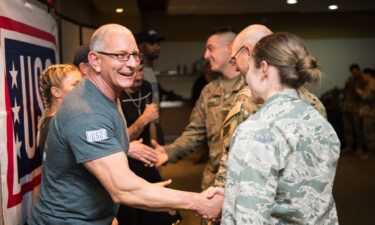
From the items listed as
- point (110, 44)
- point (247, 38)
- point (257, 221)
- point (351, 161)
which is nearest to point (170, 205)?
point (257, 221)

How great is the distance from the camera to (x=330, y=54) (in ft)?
35.4

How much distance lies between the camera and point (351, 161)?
7824 mm

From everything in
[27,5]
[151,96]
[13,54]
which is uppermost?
[27,5]

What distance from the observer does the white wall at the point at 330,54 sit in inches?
421

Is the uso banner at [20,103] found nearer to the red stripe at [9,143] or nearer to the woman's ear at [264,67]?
the red stripe at [9,143]

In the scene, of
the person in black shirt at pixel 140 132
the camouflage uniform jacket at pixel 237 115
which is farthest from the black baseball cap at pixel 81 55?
the camouflage uniform jacket at pixel 237 115

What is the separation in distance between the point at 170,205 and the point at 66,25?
2580 millimetres

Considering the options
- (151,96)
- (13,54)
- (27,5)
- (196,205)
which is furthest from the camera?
(151,96)

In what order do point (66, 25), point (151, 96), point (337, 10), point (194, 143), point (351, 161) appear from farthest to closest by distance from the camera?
point (337, 10) → point (351, 161) → point (66, 25) → point (151, 96) → point (194, 143)

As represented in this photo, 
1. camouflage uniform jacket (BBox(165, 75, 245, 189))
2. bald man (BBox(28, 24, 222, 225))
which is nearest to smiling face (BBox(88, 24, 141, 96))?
bald man (BBox(28, 24, 222, 225))

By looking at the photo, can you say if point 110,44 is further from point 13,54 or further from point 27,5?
point 27,5

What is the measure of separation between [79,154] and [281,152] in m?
0.69

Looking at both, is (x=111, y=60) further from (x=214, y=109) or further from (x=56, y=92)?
(x=214, y=109)

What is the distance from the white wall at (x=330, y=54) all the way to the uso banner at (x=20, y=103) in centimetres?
798
